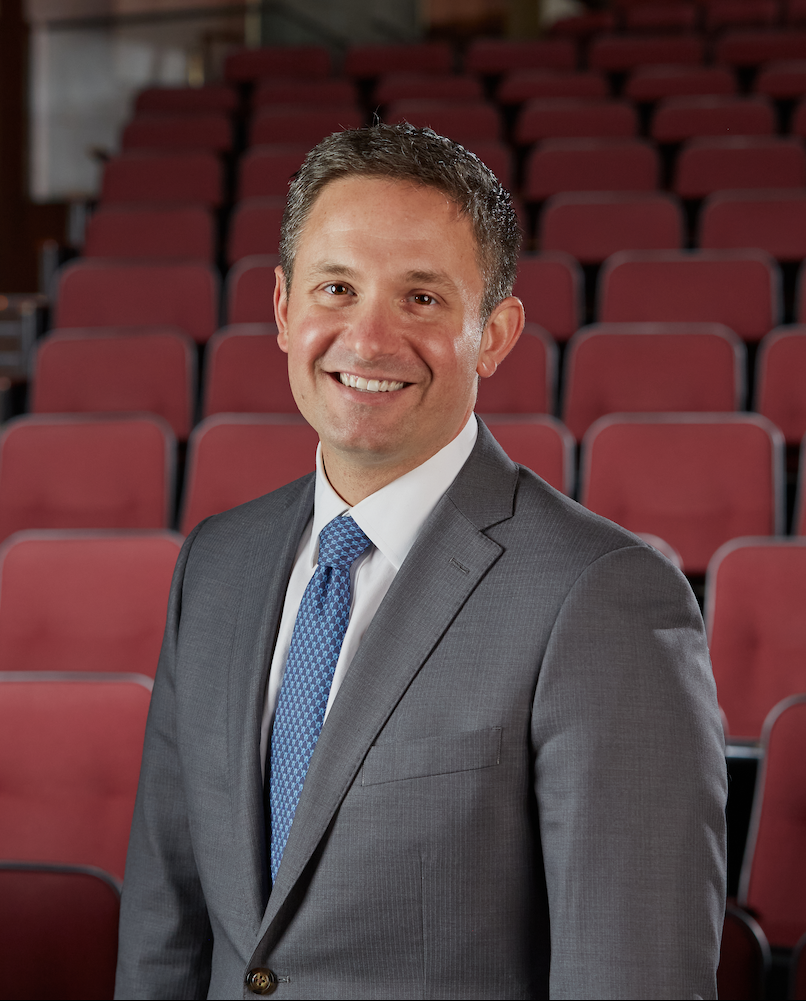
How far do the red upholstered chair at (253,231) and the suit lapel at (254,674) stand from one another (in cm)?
146

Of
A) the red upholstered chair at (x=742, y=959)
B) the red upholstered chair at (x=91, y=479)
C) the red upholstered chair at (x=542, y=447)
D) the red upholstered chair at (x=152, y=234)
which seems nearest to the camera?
the red upholstered chair at (x=742, y=959)

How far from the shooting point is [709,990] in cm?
40

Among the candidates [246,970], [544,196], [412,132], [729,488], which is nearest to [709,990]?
[246,970]

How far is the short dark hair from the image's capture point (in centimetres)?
46

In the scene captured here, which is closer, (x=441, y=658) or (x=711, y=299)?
(x=441, y=658)

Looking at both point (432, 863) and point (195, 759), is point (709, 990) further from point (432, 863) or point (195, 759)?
point (195, 759)

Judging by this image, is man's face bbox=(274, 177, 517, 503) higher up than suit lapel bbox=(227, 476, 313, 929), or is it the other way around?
man's face bbox=(274, 177, 517, 503)

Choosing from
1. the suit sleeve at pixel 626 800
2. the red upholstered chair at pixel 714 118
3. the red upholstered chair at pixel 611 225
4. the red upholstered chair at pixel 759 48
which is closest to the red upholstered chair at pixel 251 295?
the red upholstered chair at pixel 611 225

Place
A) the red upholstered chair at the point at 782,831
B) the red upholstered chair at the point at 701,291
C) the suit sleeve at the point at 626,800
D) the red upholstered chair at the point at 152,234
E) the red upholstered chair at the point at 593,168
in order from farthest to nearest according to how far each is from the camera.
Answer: the red upholstered chair at the point at 593,168
the red upholstered chair at the point at 152,234
the red upholstered chair at the point at 701,291
the red upholstered chair at the point at 782,831
the suit sleeve at the point at 626,800

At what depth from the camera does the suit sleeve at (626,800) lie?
39 cm

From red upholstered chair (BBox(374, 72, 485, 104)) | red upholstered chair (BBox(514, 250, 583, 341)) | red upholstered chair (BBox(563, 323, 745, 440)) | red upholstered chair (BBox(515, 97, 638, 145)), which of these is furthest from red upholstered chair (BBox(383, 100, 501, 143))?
red upholstered chair (BBox(563, 323, 745, 440))

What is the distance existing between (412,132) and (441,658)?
23cm

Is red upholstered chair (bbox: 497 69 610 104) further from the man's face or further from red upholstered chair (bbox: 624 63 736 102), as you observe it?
the man's face

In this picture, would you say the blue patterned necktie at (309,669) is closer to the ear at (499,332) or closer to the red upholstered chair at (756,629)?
the ear at (499,332)
